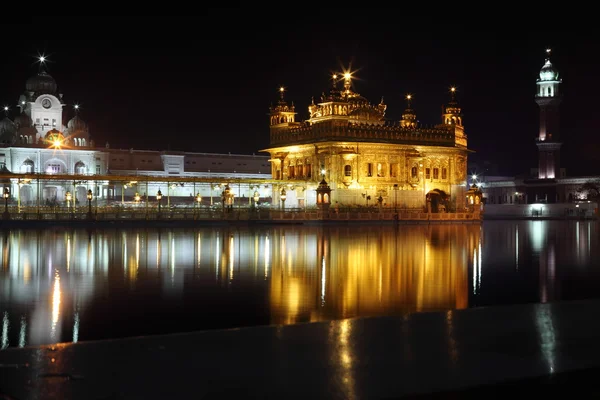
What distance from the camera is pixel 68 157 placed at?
76.7 m

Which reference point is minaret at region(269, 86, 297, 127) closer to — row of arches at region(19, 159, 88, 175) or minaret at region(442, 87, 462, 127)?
minaret at region(442, 87, 462, 127)

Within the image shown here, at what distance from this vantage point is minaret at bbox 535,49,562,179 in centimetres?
9038

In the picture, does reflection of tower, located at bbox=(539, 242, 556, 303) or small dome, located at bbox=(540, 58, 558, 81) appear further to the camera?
small dome, located at bbox=(540, 58, 558, 81)

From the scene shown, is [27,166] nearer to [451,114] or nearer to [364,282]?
[451,114]

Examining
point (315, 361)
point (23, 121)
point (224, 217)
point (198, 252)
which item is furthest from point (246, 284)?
point (23, 121)

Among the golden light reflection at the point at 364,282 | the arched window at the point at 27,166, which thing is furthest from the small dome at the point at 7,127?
the golden light reflection at the point at 364,282

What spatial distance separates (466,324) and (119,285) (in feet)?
24.1

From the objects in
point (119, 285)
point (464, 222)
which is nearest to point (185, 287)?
point (119, 285)

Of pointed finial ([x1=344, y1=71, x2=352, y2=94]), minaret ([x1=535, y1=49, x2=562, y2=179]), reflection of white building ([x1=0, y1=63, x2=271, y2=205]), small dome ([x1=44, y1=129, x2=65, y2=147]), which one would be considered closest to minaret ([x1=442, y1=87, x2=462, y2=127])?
pointed finial ([x1=344, y1=71, x2=352, y2=94])

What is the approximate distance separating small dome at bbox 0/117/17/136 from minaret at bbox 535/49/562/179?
59.8m

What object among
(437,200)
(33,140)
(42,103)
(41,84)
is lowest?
(437,200)

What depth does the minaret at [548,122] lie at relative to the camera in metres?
90.4

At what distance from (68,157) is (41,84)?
11372 millimetres

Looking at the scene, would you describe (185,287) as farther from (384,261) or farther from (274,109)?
(274,109)
